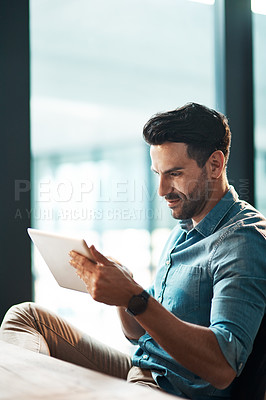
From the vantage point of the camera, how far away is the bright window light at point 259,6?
8.05 feet

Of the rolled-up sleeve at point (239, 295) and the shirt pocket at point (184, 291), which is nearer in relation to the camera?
the rolled-up sleeve at point (239, 295)

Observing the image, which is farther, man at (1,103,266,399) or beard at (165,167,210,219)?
beard at (165,167,210,219)

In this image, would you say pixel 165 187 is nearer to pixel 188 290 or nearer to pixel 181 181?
pixel 181 181

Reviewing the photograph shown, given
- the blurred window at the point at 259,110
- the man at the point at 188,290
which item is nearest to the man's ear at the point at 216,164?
the man at the point at 188,290

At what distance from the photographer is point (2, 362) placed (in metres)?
1.06

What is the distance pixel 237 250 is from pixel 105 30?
Answer: 126cm

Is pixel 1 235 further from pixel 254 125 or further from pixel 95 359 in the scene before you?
pixel 254 125

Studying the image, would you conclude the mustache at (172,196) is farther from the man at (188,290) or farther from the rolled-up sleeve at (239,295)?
the rolled-up sleeve at (239,295)

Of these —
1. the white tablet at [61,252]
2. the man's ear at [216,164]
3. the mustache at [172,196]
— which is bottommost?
the white tablet at [61,252]

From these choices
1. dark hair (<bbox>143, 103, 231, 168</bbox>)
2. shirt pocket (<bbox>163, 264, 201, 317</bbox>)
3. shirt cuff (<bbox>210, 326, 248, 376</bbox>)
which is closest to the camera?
shirt cuff (<bbox>210, 326, 248, 376</bbox>)


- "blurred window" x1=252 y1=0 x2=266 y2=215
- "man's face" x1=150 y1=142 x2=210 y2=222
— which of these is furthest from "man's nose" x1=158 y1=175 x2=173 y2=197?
"blurred window" x1=252 y1=0 x2=266 y2=215

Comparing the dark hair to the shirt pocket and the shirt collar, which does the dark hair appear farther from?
the shirt pocket

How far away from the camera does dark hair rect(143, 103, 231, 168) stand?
56.2 inches

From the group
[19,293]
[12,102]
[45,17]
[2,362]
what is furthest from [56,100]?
[2,362]
